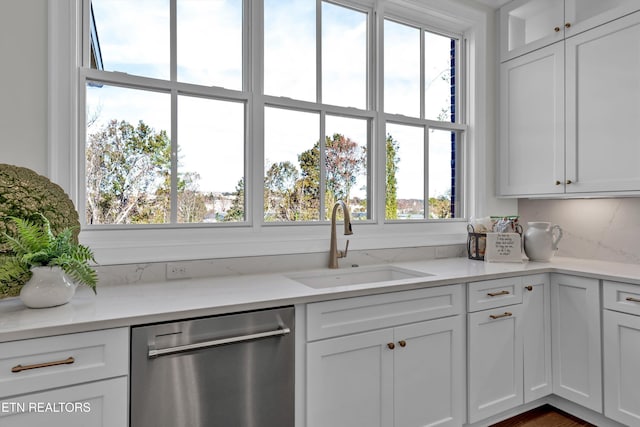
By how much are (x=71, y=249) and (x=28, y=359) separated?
363mm

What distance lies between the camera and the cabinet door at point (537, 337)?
2160 mm

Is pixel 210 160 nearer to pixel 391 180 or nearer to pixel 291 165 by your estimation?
pixel 291 165

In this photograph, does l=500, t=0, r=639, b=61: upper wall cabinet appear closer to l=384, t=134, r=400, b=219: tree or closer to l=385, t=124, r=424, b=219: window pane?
l=385, t=124, r=424, b=219: window pane

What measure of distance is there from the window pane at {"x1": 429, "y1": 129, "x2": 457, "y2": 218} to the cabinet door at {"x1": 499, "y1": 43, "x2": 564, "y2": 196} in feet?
1.19

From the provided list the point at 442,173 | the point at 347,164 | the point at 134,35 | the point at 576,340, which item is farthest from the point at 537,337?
the point at 134,35

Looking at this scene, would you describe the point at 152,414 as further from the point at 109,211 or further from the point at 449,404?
the point at 449,404

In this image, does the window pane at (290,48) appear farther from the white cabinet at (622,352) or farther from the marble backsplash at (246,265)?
the white cabinet at (622,352)

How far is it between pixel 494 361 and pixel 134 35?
101 inches

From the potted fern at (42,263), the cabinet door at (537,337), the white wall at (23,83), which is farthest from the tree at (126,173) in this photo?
the cabinet door at (537,337)

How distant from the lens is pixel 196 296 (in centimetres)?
149

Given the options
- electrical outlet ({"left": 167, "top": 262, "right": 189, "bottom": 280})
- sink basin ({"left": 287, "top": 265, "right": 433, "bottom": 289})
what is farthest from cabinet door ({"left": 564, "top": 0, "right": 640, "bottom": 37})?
electrical outlet ({"left": 167, "top": 262, "right": 189, "bottom": 280})

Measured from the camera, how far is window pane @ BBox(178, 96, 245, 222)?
1.98 m

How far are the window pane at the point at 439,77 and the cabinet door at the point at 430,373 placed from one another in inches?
63.5

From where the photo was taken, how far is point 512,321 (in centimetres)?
211
